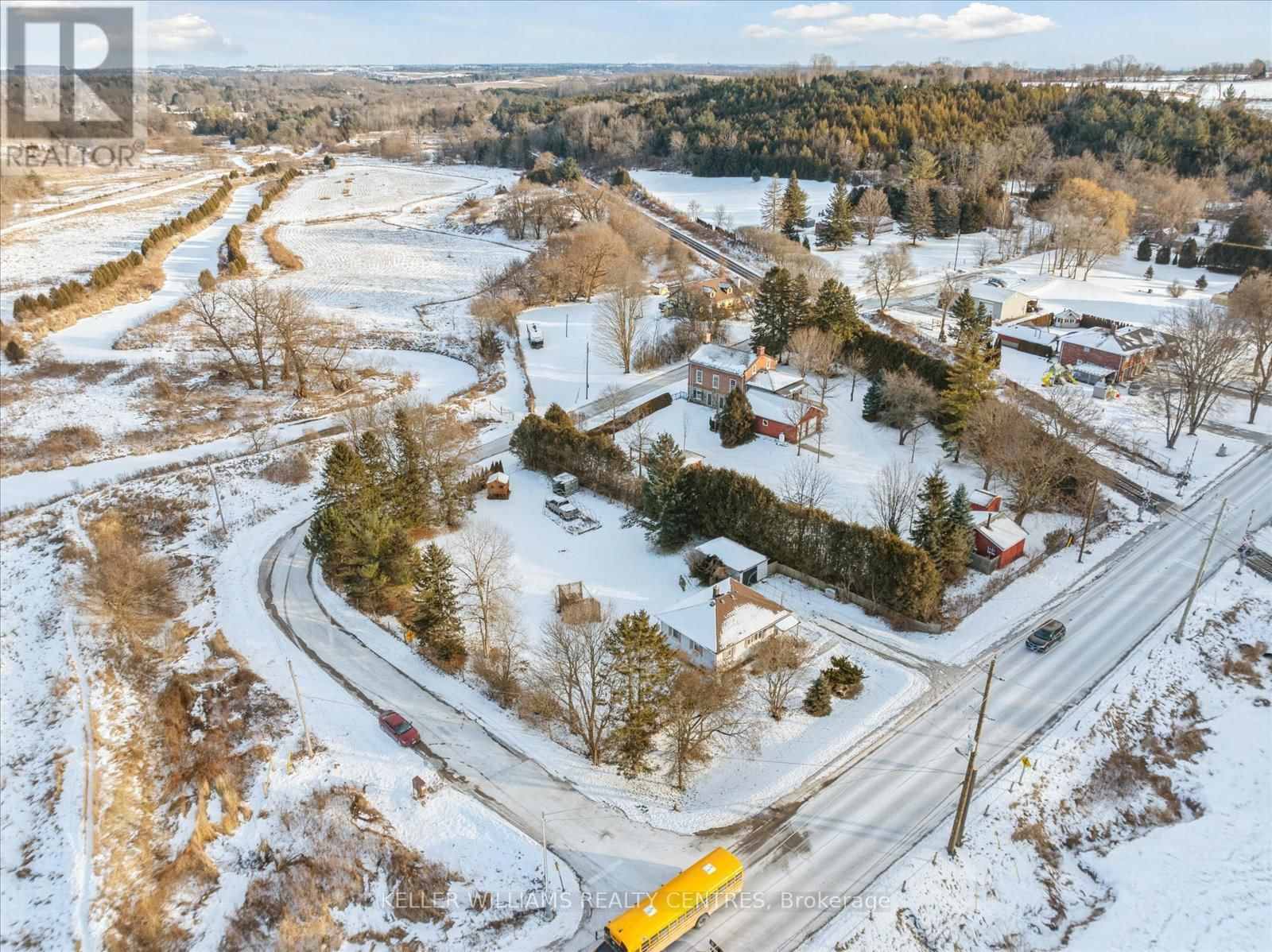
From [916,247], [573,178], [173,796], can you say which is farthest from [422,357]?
[573,178]

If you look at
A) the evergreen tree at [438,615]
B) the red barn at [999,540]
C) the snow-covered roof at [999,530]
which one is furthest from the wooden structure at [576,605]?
the snow-covered roof at [999,530]

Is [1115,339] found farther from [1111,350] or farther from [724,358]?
[724,358]

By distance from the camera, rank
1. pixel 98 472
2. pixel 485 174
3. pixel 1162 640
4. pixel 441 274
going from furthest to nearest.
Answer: pixel 485 174
pixel 441 274
pixel 98 472
pixel 1162 640

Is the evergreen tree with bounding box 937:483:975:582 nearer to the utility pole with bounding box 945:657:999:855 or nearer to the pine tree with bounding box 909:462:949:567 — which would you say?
the pine tree with bounding box 909:462:949:567

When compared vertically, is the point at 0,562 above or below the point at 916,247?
below

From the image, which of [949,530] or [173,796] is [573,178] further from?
[173,796]

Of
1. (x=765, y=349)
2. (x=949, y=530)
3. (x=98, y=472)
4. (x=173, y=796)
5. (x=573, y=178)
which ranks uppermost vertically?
(x=573, y=178)
